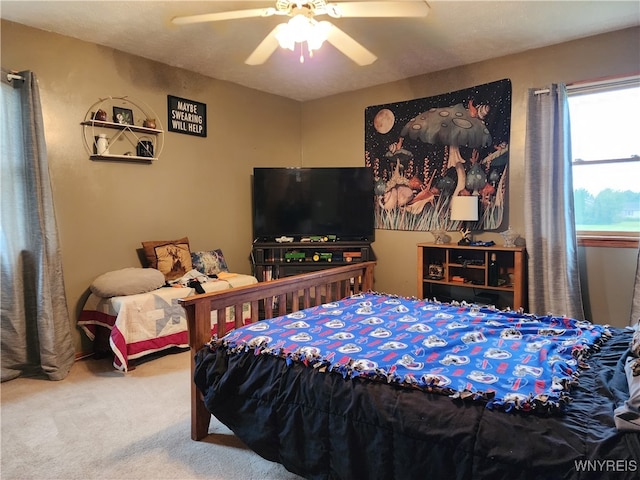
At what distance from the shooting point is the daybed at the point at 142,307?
319 centimetres

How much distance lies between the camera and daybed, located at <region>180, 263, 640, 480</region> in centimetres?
130

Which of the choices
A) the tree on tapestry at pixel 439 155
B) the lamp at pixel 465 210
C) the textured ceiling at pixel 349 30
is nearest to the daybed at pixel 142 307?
the textured ceiling at pixel 349 30

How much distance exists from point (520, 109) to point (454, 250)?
143cm

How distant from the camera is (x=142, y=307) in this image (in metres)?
3.28

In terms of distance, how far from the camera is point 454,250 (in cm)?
424

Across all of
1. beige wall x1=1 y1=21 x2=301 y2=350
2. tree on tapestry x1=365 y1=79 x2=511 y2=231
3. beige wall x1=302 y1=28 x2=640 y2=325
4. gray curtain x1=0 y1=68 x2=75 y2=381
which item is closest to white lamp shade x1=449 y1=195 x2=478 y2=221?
tree on tapestry x1=365 y1=79 x2=511 y2=231

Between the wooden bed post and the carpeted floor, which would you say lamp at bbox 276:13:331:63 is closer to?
the wooden bed post

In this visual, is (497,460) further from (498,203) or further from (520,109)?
(520,109)

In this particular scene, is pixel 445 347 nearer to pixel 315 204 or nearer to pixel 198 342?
pixel 198 342

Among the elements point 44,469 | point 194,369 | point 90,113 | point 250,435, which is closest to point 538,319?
point 250,435

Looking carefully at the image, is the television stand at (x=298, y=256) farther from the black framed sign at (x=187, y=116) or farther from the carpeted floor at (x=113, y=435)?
the carpeted floor at (x=113, y=435)

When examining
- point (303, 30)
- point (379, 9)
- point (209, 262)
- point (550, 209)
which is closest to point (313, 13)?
point (303, 30)

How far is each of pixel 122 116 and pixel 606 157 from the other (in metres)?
4.12

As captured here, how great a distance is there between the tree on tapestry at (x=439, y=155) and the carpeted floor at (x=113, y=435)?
2.84 metres
